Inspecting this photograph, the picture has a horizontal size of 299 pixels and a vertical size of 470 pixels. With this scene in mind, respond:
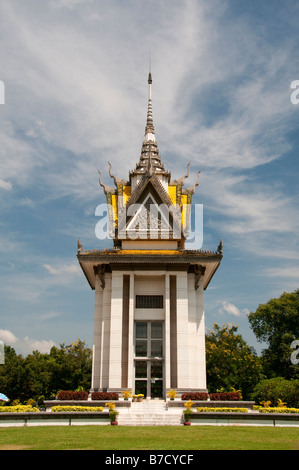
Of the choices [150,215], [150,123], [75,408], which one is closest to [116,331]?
[75,408]

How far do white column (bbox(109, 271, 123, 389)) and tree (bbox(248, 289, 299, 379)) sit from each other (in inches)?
1022

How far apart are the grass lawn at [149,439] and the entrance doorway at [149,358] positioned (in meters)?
11.4

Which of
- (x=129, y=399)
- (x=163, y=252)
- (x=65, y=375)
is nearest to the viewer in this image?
(x=129, y=399)

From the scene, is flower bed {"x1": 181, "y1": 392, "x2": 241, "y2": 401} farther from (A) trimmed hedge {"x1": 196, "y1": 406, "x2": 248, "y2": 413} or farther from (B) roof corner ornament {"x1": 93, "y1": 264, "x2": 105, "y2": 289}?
(B) roof corner ornament {"x1": 93, "y1": 264, "x2": 105, "y2": 289}

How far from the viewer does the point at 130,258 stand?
98.4ft

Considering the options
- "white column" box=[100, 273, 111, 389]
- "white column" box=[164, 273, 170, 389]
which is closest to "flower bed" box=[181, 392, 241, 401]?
"white column" box=[164, 273, 170, 389]

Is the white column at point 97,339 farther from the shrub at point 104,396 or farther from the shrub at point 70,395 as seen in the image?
the shrub at point 70,395

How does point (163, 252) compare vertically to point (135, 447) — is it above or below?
above

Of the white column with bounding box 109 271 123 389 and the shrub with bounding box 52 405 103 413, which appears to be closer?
the shrub with bounding box 52 405 103 413

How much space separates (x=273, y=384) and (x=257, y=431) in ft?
70.9

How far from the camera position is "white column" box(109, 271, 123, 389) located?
28.2 m

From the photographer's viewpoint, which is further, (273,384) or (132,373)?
(273,384)

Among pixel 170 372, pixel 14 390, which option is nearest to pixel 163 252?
pixel 170 372
